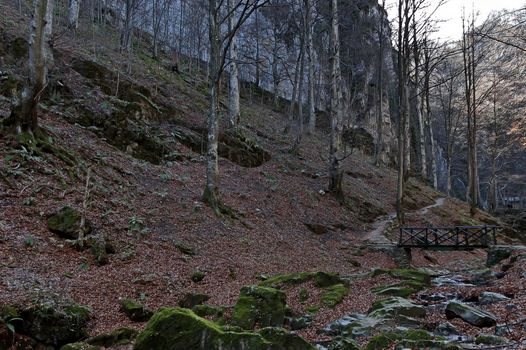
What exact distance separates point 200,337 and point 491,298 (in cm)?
549

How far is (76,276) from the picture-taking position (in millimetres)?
8078

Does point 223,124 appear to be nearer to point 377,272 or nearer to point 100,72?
point 100,72

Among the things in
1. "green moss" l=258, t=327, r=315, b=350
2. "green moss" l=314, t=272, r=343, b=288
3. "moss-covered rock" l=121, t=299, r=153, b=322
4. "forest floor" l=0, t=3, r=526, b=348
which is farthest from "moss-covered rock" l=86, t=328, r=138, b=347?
"green moss" l=314, t=272, r=343, b=288

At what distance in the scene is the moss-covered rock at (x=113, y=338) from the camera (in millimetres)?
6168

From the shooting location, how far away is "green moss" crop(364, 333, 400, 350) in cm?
533

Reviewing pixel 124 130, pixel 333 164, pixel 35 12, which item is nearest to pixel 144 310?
pixel 35 12

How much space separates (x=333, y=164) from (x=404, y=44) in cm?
664

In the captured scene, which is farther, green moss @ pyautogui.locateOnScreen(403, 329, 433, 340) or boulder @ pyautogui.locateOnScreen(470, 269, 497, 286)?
boulder @ pyautogui.locateOnScreen(470, 269, 497, 286)

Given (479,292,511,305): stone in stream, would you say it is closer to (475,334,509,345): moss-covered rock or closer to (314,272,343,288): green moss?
(475,334,509,345): moss-covered rock

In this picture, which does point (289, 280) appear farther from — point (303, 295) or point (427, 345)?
point (427, 345)

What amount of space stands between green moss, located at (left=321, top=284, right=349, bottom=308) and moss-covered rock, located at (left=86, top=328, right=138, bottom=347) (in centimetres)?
355

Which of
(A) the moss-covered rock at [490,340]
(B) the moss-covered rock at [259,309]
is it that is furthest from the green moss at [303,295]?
(A) the moss-covered rock at [490,340]

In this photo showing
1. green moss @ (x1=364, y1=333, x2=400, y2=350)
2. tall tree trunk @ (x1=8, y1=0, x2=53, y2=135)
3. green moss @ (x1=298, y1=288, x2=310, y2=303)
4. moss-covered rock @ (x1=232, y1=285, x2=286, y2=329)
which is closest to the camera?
green moss @ (x1=364, y1=333, x2=400, y2=350)

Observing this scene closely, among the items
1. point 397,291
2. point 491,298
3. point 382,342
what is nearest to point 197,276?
point 397,291
